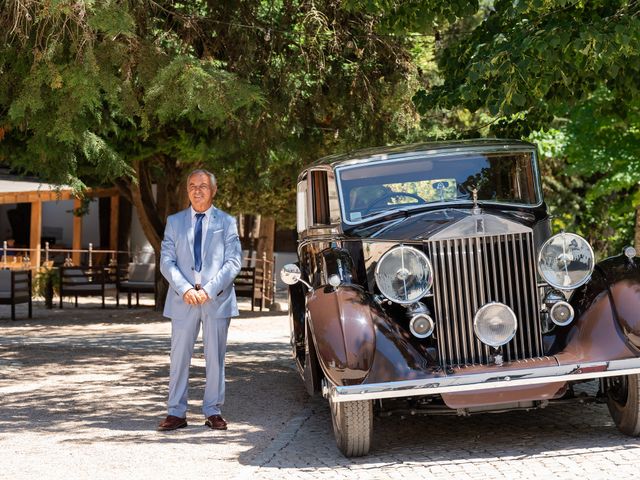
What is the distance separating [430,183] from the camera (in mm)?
8312

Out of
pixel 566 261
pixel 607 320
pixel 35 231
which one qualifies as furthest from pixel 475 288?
pixel 35 231

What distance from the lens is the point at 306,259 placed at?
9219 millimetres

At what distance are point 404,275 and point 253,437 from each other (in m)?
1.73

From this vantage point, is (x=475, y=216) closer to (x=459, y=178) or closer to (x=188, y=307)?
(x=459, y=178)

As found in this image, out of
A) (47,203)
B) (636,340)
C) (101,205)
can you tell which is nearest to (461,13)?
(636,340)

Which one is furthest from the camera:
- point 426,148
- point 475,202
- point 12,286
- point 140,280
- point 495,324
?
point 140,280

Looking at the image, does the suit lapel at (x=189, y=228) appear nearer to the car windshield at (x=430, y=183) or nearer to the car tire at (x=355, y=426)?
the car windshield at (x=430, y=183)

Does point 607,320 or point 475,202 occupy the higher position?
point 475,202

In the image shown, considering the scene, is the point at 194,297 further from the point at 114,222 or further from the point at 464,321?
the point at 114,222

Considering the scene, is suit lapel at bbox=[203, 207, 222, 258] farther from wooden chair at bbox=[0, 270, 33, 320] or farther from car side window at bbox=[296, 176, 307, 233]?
wooden chair at bbox=[0, 270, 33, 320]

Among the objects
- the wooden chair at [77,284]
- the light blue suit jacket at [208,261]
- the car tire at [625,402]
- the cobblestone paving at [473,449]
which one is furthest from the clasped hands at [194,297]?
the wooden chair at [77,284]

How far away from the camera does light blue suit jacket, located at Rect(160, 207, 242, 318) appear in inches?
311

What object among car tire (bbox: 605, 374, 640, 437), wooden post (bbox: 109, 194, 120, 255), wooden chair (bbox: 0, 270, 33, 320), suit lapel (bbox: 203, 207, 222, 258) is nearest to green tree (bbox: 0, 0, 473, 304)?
suit lapel (bbox: 203, 207, 222, 258)

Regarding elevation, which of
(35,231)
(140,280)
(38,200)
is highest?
(38,200)
